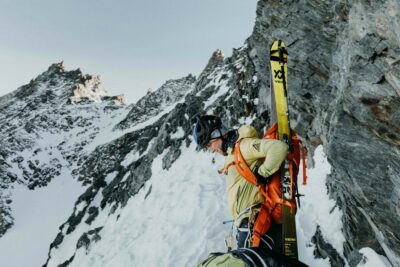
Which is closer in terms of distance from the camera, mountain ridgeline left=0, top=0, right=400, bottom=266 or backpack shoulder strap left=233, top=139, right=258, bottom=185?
backpack shoulder strap left=233, top=139, right=258, bottom=185

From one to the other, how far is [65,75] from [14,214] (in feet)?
165

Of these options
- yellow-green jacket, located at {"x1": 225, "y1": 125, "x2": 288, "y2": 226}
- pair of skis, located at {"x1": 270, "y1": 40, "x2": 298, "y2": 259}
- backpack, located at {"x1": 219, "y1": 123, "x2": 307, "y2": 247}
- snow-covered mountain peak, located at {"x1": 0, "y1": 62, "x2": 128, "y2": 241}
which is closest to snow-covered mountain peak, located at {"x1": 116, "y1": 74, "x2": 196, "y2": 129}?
snow-covered mountain peak, located at {"x1": 0, "y1": 62, "x2": 128, "y2": 241}

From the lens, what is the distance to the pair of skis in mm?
4773

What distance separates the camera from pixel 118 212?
22.6 metres

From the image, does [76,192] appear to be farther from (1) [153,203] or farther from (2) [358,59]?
(2) [358,59]

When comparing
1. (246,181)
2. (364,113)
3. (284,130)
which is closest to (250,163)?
(246,181)

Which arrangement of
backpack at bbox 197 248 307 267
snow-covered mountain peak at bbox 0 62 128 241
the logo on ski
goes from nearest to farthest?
backpack at bbox 197 248 307 267
the logo on ski
snow-covered mountain peak at bbox 0 62 128 241

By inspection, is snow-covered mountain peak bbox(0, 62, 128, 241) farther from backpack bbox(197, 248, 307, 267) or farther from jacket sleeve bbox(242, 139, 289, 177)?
backpack bbox(197, 248, 307, 267)

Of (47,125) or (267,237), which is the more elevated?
(47,125)

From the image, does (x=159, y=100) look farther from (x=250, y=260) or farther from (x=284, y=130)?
(x=250, y=260)

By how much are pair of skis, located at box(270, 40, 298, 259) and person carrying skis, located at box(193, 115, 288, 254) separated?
0.53 feet

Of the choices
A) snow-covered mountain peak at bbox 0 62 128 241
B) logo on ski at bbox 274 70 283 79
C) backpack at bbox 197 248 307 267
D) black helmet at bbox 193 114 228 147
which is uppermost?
snow-covered mountain peak at bbox 0 62 128 241

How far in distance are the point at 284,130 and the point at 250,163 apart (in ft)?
3.28

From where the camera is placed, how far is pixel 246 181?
4957 mm
